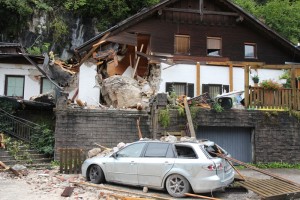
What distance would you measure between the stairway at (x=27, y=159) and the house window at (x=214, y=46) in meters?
11.8

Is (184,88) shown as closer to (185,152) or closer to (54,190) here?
(185,152)

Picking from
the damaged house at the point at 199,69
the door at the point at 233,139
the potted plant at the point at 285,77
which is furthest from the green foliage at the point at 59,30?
the potted plant at the point at 285,77

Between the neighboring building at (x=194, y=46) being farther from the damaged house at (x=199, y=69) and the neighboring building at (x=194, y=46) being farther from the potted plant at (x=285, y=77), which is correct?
the potted plant at (x=285, y=77)

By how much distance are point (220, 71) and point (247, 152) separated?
6.20m

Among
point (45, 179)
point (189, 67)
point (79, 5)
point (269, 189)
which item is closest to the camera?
point (269, 189)

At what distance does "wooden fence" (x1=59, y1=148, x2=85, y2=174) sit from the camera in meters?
12.5

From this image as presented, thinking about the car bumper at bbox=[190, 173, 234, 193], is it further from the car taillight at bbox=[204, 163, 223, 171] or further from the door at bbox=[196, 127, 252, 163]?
the door at bbox=[196, 127, 252, 163]

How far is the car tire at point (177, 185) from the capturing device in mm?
8695

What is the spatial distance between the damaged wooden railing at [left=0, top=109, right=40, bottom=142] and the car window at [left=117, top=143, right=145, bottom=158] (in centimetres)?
882

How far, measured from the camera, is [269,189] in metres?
8.56

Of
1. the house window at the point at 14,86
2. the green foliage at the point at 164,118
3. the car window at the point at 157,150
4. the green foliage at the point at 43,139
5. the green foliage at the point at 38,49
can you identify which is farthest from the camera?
the green foliage at the point at 38,49

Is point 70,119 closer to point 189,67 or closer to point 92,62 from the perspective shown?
point 92,62

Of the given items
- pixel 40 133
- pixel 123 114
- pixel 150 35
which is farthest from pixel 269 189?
pixel 150 35

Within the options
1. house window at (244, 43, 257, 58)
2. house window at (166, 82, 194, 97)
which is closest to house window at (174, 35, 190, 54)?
house window at (166, 82, 194, 97)
